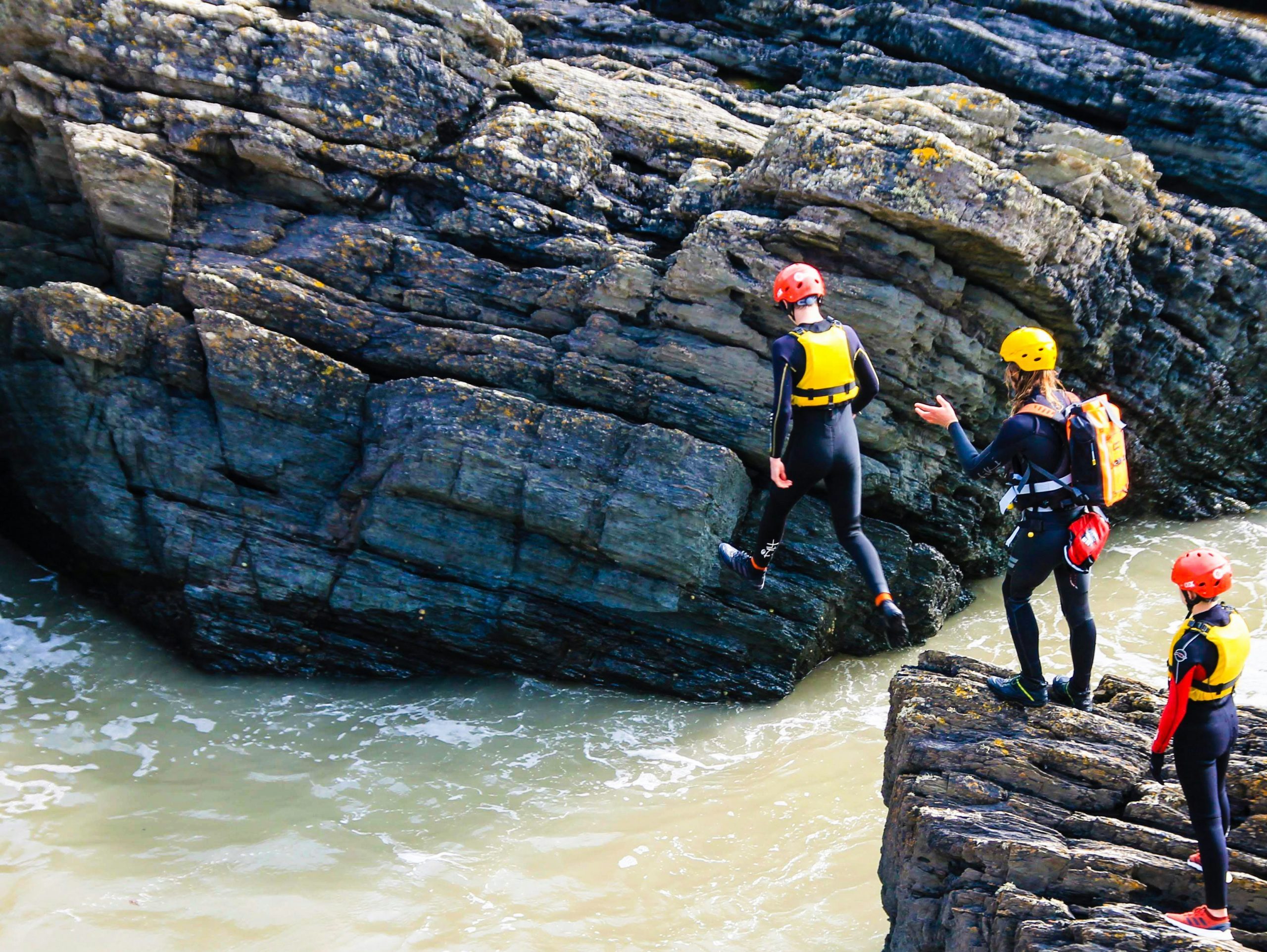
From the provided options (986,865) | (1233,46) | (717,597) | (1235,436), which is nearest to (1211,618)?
(986,865)

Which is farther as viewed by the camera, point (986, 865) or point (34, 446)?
point (34, 446)

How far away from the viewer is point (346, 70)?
A: 11.8 metres

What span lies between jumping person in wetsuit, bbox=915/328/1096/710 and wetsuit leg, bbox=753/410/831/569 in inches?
46.6

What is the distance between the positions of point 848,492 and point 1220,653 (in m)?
3.14

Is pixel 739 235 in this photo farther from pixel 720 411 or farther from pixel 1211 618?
pixel 1211 618

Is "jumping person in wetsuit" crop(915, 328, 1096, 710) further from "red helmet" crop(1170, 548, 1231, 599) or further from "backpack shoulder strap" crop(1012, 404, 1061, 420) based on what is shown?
"red helmet" crop(1170, 548, 1231, 599)

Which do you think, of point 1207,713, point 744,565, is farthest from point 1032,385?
point 744,565

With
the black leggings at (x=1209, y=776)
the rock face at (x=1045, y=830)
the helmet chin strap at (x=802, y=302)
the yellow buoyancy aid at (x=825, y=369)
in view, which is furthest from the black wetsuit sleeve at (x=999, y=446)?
the black leggings at (x=1209, y=776)

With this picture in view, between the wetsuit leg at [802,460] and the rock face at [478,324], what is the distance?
189 centimetres

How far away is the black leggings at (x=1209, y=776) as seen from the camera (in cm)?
576

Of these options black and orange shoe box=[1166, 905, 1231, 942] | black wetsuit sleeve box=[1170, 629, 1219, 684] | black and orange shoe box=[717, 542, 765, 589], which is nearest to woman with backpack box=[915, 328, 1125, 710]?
black wetsuit sleeve box=[1170, 629, 1219, 684]

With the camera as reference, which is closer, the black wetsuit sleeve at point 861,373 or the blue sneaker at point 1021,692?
the blue sneaker at point 1021,692

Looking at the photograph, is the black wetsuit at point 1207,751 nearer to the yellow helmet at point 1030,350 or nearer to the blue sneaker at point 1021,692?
the blue sneaker at point 1021,692

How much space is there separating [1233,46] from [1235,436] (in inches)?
233
